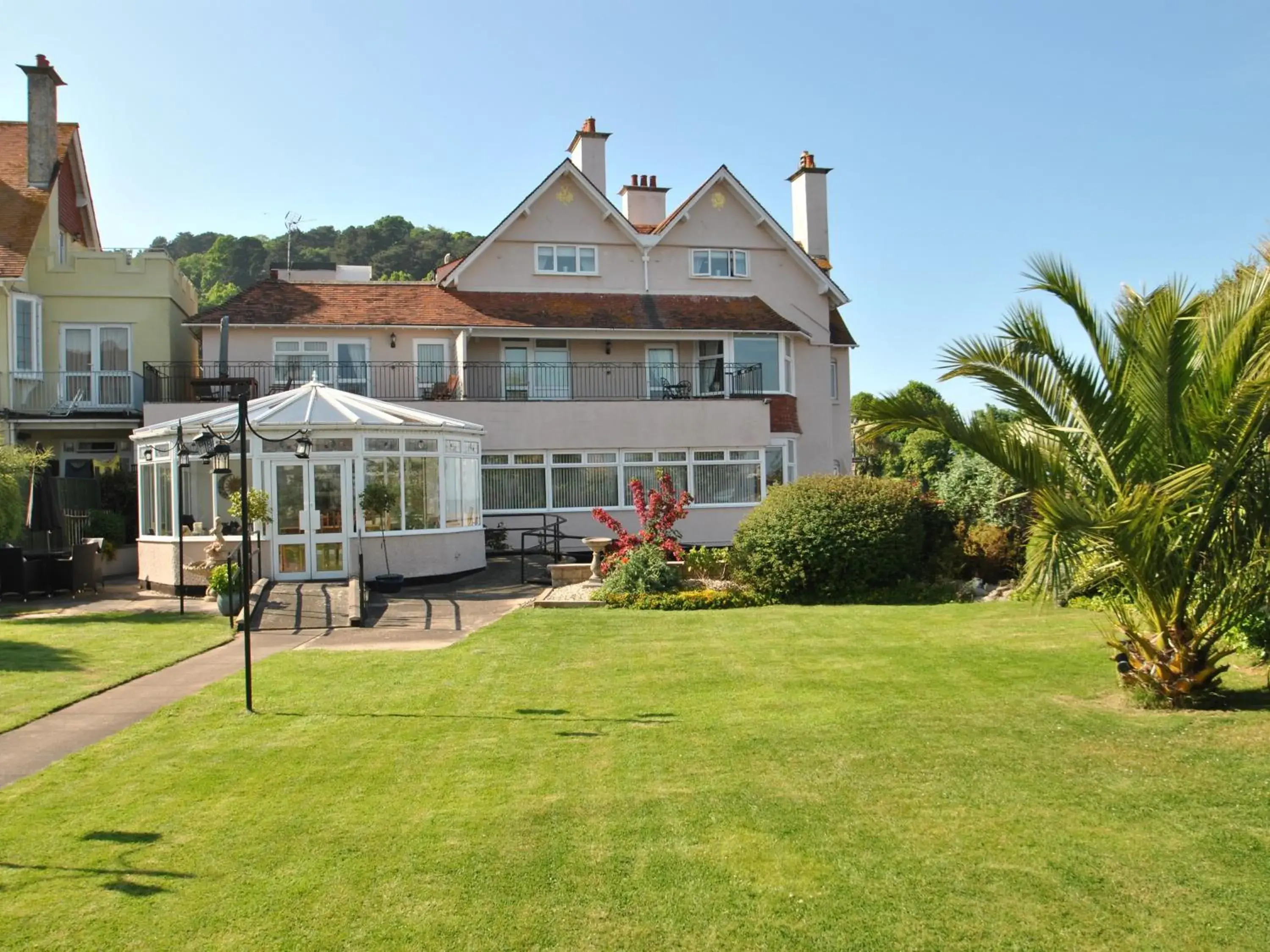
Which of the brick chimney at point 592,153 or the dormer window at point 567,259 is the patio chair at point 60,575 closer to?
the dormer window at point 567,259

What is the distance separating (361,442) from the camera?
19.9 m

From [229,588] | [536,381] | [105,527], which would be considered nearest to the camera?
[229,588]

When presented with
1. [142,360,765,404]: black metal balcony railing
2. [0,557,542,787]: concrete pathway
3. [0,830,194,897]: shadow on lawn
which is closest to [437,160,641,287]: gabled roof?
[142,360,765,404]: black metal balcony railing

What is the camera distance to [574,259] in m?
30.3

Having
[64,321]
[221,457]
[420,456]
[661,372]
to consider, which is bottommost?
[221,457]

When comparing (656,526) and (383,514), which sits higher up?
(383,514)

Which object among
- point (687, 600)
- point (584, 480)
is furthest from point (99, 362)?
point (687, 600)

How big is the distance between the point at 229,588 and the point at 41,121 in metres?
18.5

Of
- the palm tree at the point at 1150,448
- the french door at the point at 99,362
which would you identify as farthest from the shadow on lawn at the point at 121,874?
the french door at the point at 99,362

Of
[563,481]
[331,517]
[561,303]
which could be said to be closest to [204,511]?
[331,517]

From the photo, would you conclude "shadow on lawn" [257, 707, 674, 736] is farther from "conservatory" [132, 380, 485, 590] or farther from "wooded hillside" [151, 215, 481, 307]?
"wooded hillside" [151, 215, 481, 307]

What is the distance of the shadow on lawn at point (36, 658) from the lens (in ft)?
40.1

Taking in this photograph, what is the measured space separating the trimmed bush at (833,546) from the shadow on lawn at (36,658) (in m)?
9.87

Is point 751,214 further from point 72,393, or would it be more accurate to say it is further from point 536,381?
point 72,393
